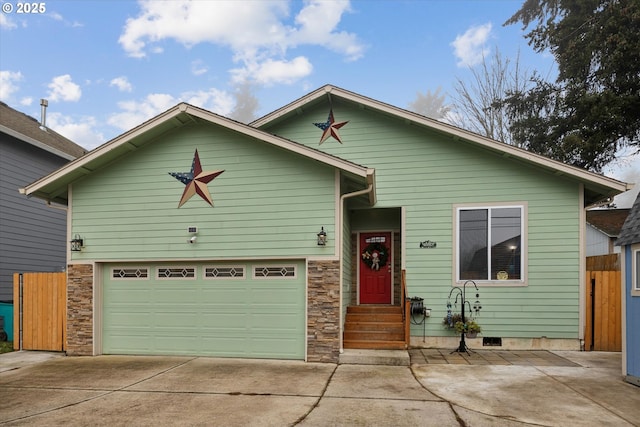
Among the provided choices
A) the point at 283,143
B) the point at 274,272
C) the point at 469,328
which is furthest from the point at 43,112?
the point at 469,328

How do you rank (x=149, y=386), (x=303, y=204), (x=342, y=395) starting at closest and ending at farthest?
1. (x=342, y=395)
2. (x=149, y=386)
3. (x=303, y=204)

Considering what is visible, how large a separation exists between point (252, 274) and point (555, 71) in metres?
15.9

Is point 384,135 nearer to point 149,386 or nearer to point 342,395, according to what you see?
point 342,395

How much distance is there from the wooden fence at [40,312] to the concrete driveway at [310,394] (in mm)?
1179

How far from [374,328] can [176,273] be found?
4.24 meters

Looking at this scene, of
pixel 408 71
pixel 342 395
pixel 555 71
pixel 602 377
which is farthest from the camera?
pixel 408 71

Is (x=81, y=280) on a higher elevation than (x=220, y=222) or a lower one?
lower

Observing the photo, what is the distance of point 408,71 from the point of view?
2044cm

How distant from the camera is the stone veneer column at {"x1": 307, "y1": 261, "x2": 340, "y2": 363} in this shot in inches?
296

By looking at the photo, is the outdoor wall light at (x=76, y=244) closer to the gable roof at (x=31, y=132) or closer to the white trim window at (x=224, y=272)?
the white trim window at (x=224, y=272)

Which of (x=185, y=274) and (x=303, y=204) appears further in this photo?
(x=185, y=274)

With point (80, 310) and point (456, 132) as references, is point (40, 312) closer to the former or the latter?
point (80, 310)

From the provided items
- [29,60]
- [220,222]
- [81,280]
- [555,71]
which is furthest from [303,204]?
[555,71]

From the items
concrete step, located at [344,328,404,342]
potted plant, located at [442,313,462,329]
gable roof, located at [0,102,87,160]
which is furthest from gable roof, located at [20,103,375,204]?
gable roof, located at [0,102,87,160]
